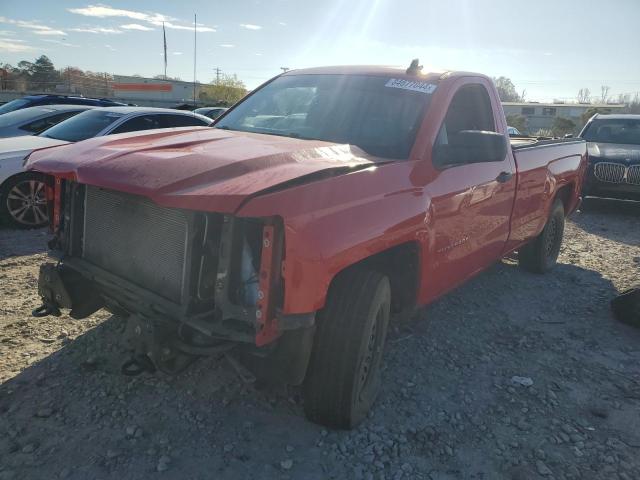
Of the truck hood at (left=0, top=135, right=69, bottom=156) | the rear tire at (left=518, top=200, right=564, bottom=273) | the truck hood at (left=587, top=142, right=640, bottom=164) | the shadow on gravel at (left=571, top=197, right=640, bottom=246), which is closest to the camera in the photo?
the rear tire at (left=518, top=200, right=564, bottom=273)

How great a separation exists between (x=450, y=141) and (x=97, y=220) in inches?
90.2

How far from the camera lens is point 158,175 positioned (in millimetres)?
2230

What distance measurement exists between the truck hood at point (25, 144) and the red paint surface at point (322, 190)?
3.72 m

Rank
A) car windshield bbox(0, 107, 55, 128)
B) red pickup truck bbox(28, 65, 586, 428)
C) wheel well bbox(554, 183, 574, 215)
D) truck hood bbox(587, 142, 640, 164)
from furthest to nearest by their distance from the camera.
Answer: truck hood bbox(587, 142, 640, 164), car windshield bbox(0, 107, 55, 128), wheel well bbox(554, 183, 574, 215), red pickup truck bbox(28, 65, 586, 428)

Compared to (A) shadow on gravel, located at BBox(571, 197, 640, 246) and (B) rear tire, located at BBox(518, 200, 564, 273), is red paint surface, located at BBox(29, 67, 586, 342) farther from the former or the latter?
(A) shadow on gravel, located at BBox(571, 197, 640, 246)

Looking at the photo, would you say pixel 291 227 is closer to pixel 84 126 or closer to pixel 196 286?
pixel 196 286

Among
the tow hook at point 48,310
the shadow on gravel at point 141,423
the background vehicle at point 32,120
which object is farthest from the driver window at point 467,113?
the background vehicle at point 32,120

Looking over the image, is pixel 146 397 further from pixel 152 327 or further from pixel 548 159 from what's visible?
pixel 548 159

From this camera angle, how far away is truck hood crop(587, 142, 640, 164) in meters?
9.31

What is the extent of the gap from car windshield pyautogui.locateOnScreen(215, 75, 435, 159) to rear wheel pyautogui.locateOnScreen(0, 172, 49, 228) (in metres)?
3.58

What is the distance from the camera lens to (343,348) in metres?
2.55

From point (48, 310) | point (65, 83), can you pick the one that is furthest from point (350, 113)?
point (65, 83)

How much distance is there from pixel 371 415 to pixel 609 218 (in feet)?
27.5

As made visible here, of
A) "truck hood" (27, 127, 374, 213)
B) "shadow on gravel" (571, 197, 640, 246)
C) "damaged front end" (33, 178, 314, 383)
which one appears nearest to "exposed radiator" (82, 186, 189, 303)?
"damaged front end" (33, 178, 314, 383)
